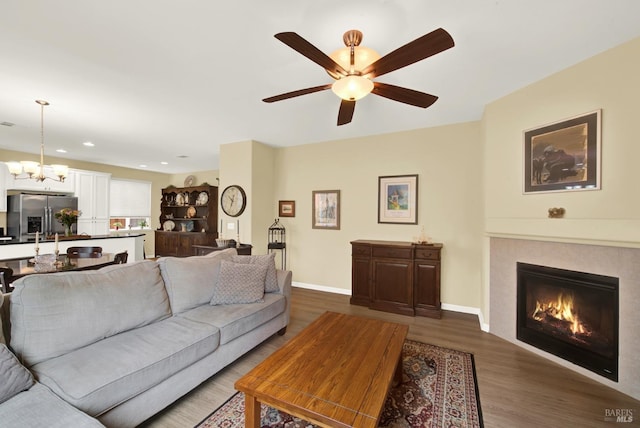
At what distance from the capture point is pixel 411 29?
6.17 feet

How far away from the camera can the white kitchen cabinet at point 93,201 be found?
602 centimetres

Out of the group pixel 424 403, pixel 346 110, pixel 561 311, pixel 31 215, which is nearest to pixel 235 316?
pixel 424 403

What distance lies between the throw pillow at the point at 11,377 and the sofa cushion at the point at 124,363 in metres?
0.11

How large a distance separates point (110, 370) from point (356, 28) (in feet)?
8.52

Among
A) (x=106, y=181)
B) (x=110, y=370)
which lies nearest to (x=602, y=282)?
(x=110, y=370)

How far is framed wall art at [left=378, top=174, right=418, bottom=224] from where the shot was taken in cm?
404

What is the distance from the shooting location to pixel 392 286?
147 inches

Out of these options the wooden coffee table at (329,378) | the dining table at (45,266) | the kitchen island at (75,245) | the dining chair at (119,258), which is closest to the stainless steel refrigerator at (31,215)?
the kitchen island at (75,245)

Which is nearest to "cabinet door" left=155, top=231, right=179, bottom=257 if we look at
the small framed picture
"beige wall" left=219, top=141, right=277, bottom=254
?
"beige wall" left=219, top=141, right=277, bottom=254

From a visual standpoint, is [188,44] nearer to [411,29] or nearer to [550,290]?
[411,29]

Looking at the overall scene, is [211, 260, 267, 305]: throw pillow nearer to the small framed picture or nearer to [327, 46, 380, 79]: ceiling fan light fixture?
[327, 46, 380, 79]: ceiling fan light fixture

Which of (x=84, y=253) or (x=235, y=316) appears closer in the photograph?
(x=235, y=316)

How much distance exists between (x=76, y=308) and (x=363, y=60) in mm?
2582

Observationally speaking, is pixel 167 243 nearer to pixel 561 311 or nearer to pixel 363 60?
pixel 363 60
